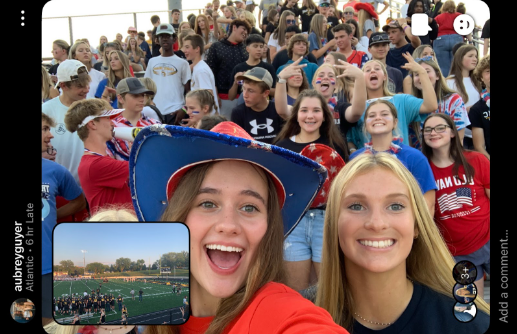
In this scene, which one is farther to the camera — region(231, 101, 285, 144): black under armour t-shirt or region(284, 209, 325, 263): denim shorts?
region(231, 101, 285, 144): black under armour t-shirt

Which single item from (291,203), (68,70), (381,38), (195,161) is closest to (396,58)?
(381,38)

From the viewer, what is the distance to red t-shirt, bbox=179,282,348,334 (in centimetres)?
61

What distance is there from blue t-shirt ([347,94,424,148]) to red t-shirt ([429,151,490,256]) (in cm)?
96

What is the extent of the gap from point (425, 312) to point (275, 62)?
3207 mm

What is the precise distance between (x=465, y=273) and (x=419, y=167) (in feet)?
1.78

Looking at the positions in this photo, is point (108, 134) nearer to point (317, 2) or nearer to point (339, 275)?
point (339, 275)

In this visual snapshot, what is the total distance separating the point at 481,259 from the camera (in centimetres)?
97

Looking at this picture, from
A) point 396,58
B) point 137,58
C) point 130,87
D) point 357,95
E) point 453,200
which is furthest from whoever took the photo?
point 137,58

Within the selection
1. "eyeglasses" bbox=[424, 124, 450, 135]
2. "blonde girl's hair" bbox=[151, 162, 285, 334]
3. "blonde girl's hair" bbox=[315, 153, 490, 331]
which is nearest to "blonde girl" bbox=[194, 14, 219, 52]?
"eyeglasses" bbox=[424, 124, 450, 135]

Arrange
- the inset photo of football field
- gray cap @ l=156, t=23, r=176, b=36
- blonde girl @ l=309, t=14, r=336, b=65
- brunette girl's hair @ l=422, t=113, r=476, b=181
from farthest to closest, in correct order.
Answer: blonde girl @ l=309, t=14, r=336, b=65
gray cap @ l=156, t=23, r=176, b=36
brunette girl's hair @ l=422, t=113, r=476, b=181
the inset photo of football field

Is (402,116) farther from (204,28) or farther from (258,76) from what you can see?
(204,28)

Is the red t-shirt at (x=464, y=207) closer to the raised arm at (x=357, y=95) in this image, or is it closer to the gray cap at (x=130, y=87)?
the raised arm at (x=357, y=95)

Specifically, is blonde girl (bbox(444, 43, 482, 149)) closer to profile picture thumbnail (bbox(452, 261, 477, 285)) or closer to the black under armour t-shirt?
the black under armour t-shirt

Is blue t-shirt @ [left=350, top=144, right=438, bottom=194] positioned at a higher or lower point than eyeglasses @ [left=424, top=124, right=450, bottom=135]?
lower
